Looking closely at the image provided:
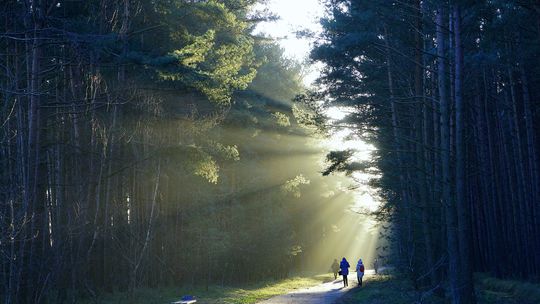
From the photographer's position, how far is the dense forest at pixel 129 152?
1260 centimetres

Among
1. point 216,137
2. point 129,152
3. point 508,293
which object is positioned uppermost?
point 216,137

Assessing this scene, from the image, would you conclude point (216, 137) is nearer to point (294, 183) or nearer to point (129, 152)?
point (129, 152)

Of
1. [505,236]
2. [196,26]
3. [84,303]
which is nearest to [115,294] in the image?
[84,303]

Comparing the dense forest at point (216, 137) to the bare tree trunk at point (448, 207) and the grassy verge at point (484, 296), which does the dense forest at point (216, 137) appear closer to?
the bare tree trunk at point (448, 207)

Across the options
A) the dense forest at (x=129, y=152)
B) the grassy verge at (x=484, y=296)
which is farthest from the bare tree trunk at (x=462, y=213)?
the dense forest at (x=129, y=152)

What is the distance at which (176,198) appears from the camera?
86.3 feet

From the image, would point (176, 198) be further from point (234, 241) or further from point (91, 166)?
point (91, 166)

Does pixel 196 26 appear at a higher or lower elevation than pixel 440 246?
higher

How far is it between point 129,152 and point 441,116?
13596 mm

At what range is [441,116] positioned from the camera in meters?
14.0

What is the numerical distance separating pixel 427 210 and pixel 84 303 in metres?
11.5

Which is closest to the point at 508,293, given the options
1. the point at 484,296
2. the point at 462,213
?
the point at 484,296

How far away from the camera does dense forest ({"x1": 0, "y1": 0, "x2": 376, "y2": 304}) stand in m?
12.6

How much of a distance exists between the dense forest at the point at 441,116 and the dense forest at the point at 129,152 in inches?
124
